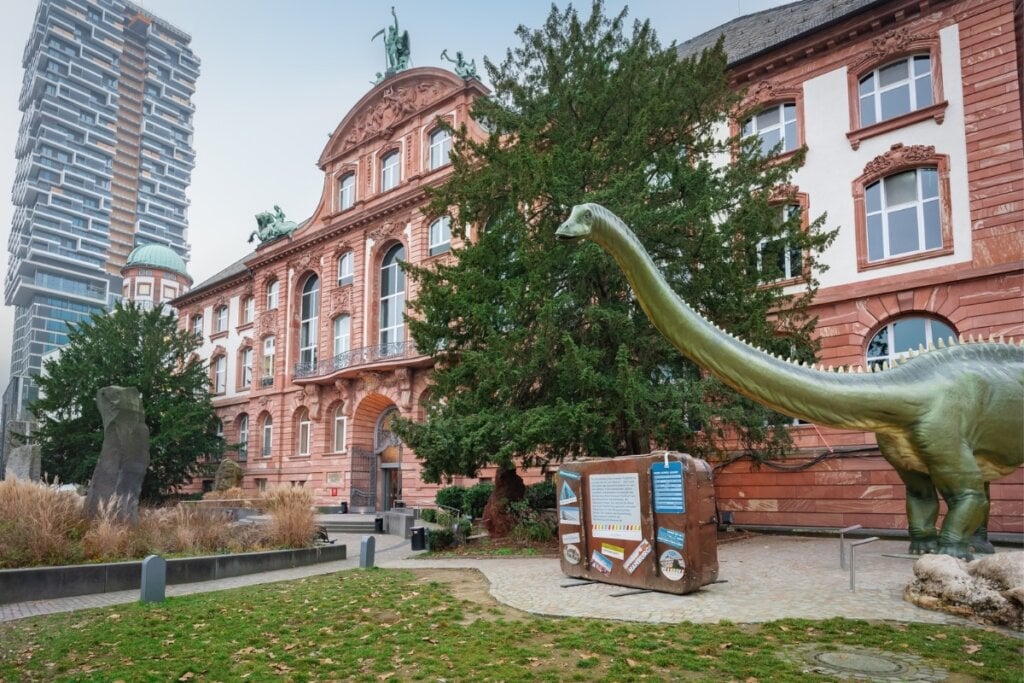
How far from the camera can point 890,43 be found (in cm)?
1797

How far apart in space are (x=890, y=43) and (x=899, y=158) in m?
3.13

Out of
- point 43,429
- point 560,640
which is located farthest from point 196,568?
point 43,429

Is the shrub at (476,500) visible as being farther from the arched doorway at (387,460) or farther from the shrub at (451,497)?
the arched doorway at (387,460)

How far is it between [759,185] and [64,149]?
118198 mm

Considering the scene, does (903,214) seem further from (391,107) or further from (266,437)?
(266,437)

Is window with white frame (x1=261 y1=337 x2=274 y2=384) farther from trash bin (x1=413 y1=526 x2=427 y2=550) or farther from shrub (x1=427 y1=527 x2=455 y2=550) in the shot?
shrub (x1=427 y1=527 x2=455 y2=550)

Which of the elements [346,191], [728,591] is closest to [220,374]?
[346,191]

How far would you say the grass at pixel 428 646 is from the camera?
557cm

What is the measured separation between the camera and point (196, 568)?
12.0 m

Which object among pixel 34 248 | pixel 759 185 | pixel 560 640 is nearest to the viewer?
pixel 560 640

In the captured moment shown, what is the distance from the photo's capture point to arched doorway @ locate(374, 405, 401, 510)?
3172cm

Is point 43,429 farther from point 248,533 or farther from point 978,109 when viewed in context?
point 978,109

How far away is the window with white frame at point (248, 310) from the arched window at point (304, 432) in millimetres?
8548

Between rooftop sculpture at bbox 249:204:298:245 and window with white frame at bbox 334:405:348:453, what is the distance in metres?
11.1
